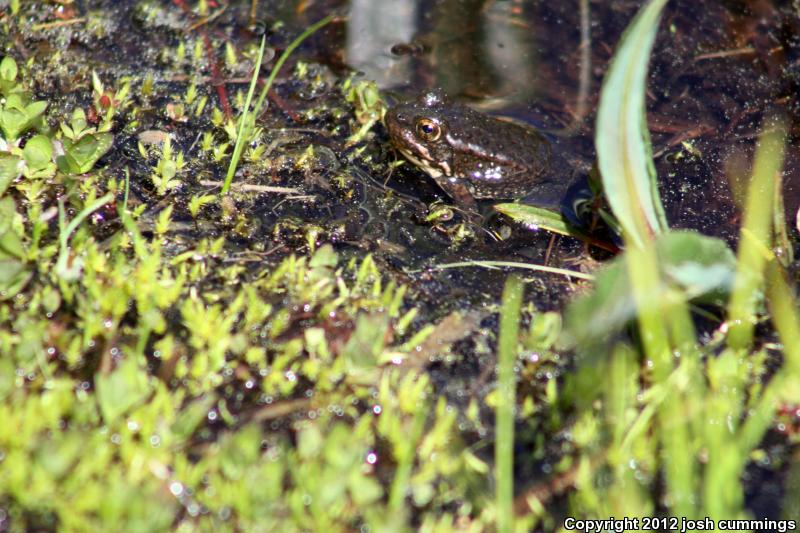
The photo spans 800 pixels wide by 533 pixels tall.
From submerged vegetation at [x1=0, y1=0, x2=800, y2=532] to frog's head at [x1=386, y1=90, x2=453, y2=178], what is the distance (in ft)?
2.26

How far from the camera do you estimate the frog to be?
4340 mm

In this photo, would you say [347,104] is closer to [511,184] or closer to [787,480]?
[511,184]

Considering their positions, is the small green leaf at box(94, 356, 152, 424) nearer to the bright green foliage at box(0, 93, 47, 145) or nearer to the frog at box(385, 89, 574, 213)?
→ the bright green foliage at box(0, 93, 47, 145)

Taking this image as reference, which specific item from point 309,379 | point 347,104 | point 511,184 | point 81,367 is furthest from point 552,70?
point 81,367

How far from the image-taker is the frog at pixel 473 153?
434cm

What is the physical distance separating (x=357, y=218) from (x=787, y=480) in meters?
2.33

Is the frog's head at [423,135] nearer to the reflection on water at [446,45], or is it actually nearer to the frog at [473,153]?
the frog at [473,153]

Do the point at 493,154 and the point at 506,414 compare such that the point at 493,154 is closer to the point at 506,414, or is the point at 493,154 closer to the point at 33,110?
the point at 506,414

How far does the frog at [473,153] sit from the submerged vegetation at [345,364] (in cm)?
69

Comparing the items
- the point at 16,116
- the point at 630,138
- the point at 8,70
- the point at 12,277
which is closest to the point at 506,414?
the point at 630,138

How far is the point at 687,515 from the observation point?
2482 millimetres

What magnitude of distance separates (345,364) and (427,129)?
191cm

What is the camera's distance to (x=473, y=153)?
447cm

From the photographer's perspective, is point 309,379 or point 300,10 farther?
point 300,10
